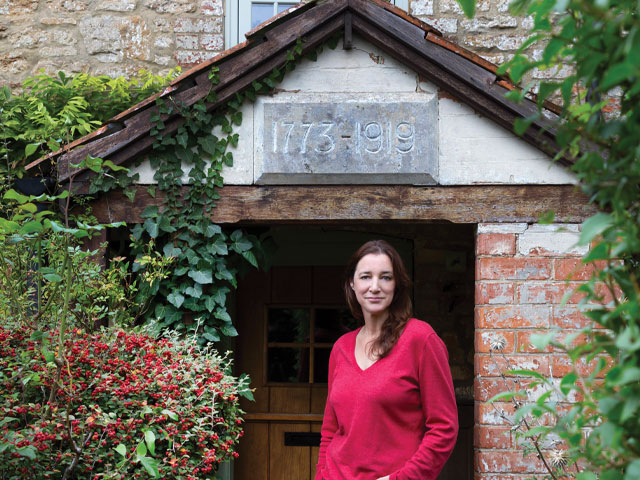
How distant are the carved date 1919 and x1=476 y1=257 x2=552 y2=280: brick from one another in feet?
2.63

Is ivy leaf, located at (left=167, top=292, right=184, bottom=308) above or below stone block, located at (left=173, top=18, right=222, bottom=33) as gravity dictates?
below

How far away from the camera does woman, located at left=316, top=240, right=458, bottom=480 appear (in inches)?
97.5

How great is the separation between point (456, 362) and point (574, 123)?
4.22m

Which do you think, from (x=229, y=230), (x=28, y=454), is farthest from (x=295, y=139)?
(x=28, y=454)

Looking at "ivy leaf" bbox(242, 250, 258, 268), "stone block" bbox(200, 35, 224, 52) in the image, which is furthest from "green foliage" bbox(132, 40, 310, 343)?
"stone block" bbox(200, 35, 224, 52)

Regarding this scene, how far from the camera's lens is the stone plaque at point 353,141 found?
154 inches

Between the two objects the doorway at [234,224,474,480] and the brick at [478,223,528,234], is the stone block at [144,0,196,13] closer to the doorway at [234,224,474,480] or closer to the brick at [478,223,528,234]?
the doorway at [234,224,474,480]

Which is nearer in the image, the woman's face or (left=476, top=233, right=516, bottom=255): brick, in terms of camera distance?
the woman's face

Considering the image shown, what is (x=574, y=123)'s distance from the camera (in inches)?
50.4

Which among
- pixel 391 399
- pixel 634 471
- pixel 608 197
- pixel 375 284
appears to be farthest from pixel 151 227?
pixel 634 471

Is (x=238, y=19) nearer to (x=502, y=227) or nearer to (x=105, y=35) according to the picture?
(x=105, y=35)

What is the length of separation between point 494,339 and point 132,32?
11.4 feet

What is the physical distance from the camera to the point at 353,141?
393cm

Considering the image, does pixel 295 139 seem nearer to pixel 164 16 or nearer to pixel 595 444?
pixel 164 16
